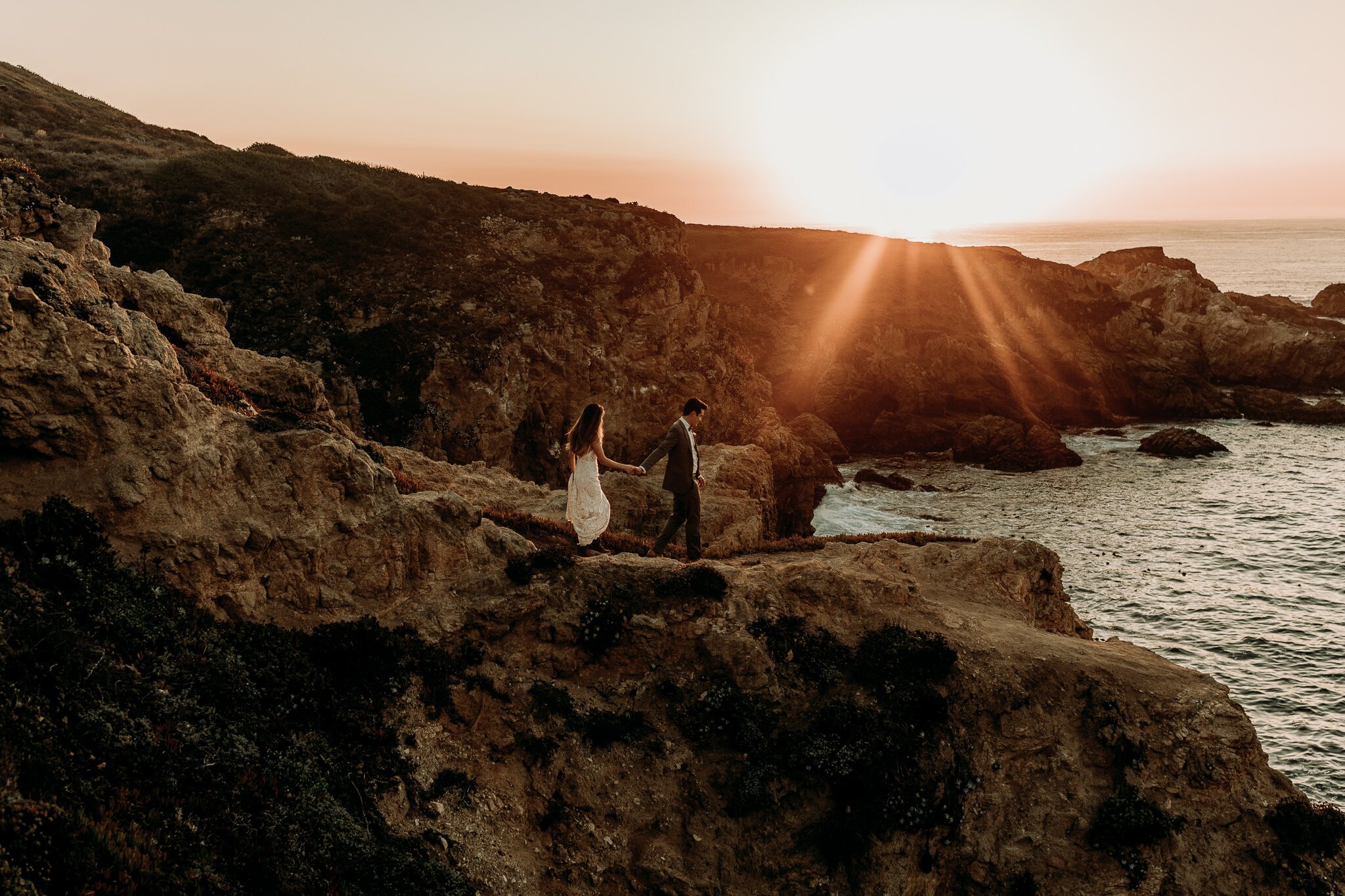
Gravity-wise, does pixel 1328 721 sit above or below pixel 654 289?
below

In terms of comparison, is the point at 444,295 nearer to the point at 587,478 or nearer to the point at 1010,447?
the point at 587,478

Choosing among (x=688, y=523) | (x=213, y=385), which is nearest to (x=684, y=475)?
(x=688, y=523)

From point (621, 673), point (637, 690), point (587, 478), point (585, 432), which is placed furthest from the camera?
point (587, 478)

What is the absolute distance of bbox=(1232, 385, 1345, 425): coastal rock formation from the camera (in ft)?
188

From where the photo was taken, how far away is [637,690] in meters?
11.6

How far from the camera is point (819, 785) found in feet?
35.1

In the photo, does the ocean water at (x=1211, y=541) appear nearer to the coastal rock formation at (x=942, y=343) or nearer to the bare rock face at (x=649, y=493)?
the coastal rock formation at (x=942, y=343)

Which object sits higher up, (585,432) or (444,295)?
(444,295)

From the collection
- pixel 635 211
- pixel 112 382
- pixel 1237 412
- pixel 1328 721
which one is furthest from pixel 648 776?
pixel 1237 412

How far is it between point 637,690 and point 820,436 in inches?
1742

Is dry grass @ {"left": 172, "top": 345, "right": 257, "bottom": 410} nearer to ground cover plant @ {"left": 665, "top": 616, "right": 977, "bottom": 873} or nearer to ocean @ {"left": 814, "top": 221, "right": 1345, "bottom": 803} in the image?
ground cover plant @ {"left": 665, "top": 616, "right": 977, "bottom": 873}

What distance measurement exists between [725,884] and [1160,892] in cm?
594

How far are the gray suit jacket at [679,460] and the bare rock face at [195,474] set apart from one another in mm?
3031

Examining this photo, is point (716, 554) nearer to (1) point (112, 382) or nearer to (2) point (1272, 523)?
(1) point (112, 382)
